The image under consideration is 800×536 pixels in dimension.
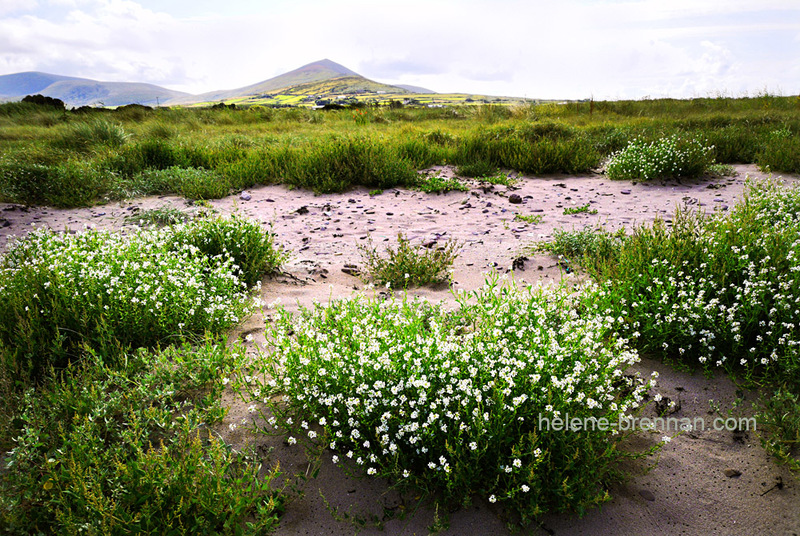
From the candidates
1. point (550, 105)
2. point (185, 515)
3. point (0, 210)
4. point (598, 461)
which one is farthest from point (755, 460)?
point (550, 105)

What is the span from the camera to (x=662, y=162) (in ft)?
31.1

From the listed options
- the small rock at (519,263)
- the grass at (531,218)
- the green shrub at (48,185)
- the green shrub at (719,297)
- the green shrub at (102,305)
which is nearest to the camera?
the green shrub at (719,297)

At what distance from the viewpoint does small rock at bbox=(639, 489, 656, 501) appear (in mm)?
2592

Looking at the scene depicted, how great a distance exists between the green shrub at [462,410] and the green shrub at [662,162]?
821cm

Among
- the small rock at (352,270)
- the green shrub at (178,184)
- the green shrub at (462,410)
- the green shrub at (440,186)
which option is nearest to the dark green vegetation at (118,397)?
the green shrub at (462,410)

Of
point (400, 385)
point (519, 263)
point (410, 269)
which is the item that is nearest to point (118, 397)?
point (400, 385)

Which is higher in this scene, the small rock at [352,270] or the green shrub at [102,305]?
the green shrub at [102,305]

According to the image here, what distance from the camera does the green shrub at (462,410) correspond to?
2.39 meters

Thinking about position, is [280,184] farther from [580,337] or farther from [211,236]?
[580,337]

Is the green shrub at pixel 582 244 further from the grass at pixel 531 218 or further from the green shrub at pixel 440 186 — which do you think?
the green shrub at pixel 440 186

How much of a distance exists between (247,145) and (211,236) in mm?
9428

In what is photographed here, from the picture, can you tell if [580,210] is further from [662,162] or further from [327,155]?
[327,155]

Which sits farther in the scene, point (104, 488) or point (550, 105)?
point (550, 105)

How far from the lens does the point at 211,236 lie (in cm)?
554
